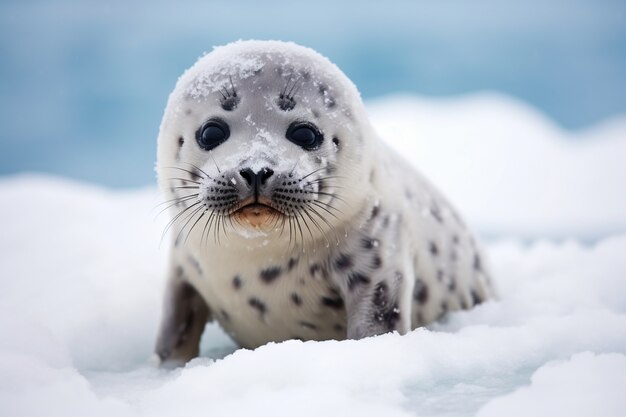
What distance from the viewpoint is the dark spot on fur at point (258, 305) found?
2510 mm

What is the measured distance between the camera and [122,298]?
10.3ft

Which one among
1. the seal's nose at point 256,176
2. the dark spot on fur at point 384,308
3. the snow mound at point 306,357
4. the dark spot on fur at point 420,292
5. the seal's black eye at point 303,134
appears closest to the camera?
the snow mound at point 306,357

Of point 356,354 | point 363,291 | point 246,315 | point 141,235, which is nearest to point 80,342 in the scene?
point 246,315

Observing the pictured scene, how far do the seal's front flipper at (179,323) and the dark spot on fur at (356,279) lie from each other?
0.74 meters

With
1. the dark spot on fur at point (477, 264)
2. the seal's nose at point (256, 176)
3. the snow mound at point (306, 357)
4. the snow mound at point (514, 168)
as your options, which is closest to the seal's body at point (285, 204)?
the seal's nose at point (256, 176)

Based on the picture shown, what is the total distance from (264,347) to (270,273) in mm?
574

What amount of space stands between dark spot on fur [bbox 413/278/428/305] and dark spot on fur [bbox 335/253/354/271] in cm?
43

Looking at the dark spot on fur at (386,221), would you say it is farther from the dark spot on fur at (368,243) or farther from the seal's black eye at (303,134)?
the seal's black eye at (303,134)

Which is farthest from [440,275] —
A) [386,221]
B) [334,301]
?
[334,301]

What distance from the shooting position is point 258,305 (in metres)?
2.52

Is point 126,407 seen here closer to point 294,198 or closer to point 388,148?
point 294,198

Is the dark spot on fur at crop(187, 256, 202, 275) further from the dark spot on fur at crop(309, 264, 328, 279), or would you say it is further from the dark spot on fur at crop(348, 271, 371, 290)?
the dark spot on fur at crop(348, 271, 371, 290)

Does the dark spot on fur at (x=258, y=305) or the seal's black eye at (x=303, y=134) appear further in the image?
the dark spot on fur at (x=258, y=305)

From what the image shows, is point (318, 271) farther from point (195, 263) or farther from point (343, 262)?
point (195, 263)
